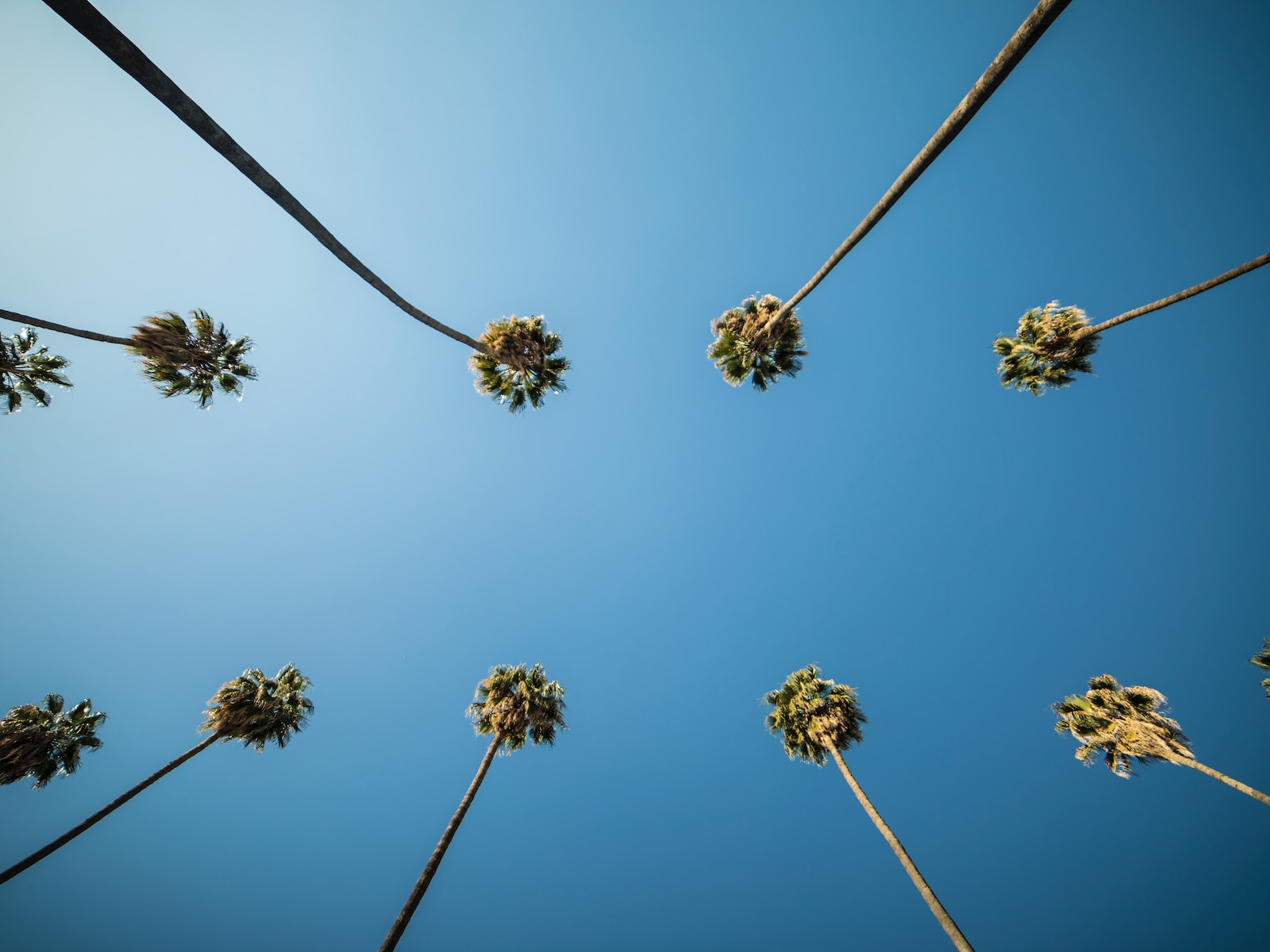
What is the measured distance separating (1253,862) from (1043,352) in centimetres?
8122

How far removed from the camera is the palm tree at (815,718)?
1508 centimetres

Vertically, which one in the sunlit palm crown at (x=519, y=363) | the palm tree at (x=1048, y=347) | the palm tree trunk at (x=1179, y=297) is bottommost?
the palm tree trunk at (x=1179, y=297)

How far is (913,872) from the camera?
440 inches

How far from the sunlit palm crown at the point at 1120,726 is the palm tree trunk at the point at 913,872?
8.14 m

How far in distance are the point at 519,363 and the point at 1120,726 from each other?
24.1 metres

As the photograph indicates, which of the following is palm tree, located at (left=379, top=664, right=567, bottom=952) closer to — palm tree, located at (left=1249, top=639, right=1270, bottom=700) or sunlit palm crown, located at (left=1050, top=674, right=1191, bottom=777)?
sunlit palm crown, located at (left=1050, top=674, right=1191, bottom=777)

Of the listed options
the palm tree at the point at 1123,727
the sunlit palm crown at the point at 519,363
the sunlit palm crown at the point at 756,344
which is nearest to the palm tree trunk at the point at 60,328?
the sunlit palm crown at the point at 519,363

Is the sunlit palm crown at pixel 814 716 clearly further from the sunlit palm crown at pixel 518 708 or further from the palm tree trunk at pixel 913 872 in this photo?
the sunlit palm crown at pixel 518 708

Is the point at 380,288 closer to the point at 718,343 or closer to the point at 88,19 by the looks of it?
the point at 88,19

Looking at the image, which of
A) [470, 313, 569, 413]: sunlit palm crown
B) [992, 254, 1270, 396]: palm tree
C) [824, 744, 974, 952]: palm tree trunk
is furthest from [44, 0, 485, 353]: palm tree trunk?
[992, 254, 1270, 396]: palm tree

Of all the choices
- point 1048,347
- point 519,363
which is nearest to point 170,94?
point 519,363

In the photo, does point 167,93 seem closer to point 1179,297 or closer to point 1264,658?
point 1179,297

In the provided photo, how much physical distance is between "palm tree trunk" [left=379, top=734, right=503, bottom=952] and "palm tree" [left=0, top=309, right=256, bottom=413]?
17082 mm

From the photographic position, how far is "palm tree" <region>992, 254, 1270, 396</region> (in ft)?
49.8
